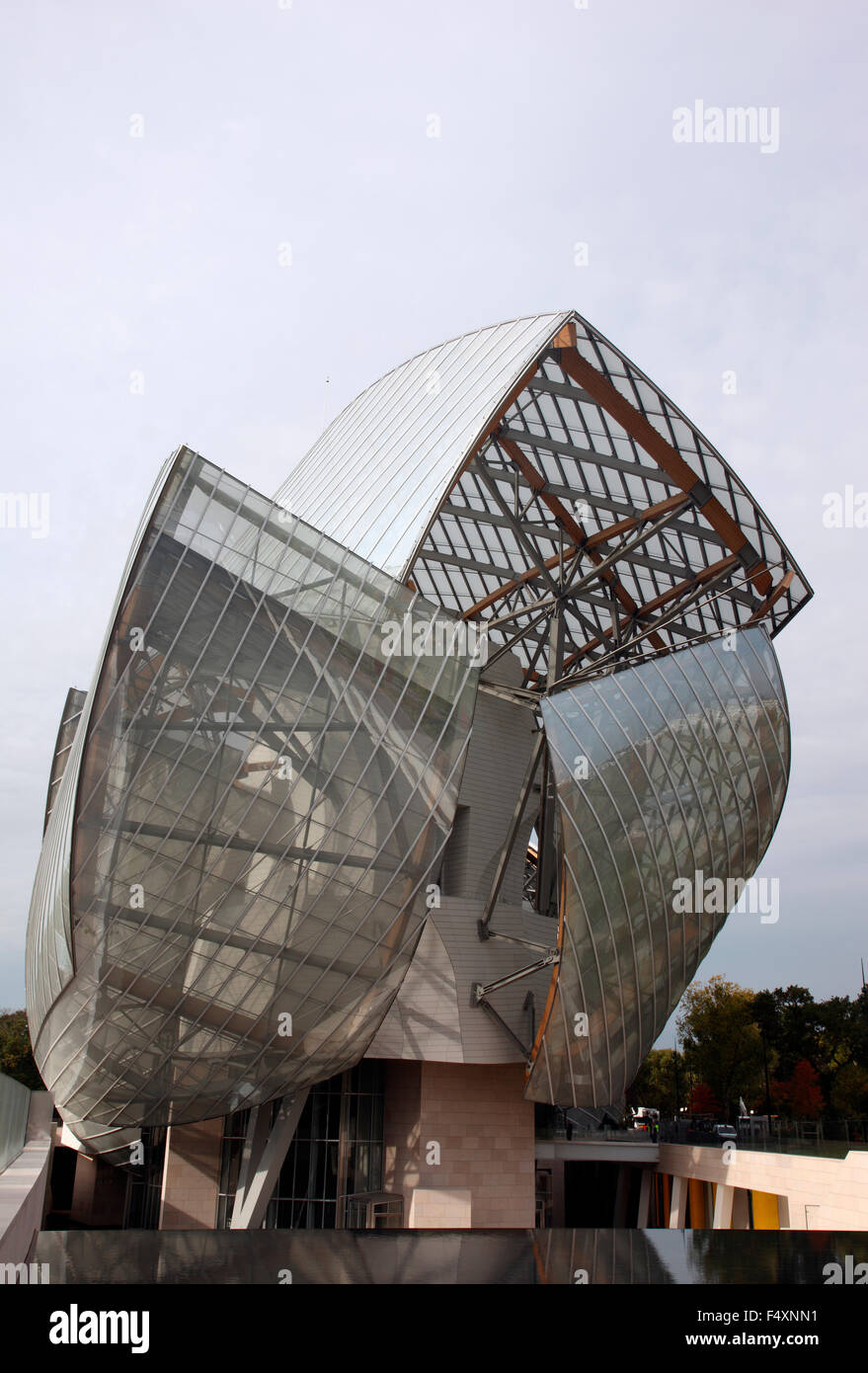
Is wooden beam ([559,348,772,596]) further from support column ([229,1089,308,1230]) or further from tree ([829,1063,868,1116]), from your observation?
tree ([829,1063,868,1116])

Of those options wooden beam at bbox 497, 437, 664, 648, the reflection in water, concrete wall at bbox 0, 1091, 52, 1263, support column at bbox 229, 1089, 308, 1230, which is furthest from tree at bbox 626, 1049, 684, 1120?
the reflection in water

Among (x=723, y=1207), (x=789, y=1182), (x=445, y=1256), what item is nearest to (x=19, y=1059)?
(x=723, y=1207)

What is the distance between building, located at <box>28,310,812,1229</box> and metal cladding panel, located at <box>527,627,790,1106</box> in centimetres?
9

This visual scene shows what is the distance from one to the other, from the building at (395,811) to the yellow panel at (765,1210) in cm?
805

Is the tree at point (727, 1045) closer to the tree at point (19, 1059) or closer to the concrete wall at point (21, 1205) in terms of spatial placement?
the tree at point (19, 1059)

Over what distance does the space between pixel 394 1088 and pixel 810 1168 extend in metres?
12.0

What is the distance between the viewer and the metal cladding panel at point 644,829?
939 inches

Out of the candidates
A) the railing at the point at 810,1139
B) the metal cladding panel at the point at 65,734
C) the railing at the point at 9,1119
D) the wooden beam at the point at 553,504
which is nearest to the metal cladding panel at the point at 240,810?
the railing at the point at 9,1119

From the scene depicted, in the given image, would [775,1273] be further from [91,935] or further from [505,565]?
[505,565]

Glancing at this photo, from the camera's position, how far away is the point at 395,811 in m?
21.3

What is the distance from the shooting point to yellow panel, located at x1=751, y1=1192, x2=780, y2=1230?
102ft

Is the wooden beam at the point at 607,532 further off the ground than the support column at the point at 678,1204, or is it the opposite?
the wooden beam at the point at 607,532

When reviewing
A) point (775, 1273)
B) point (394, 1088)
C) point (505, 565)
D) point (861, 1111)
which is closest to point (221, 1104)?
point (394, 1088)

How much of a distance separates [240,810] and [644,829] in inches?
406
